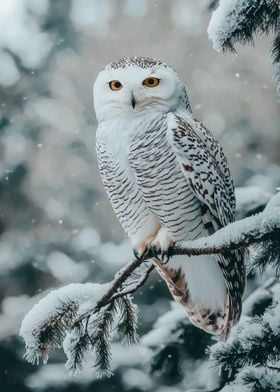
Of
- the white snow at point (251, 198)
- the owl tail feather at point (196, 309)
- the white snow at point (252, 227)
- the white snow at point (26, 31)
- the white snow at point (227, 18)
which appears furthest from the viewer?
the white snow at point (26, 31)

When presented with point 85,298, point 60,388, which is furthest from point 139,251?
point 60,388

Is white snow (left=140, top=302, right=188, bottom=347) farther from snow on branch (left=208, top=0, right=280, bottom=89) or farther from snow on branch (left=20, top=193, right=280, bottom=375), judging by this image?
snow on branch (left=208, top=0, right=280, bottom=89)

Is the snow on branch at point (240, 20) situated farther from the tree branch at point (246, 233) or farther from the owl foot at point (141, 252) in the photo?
the owl foot at point (141, 252)

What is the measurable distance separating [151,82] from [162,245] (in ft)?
1.03

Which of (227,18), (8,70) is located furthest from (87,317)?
(8,70)

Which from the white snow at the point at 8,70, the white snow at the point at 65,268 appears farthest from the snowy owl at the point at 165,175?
the white snow at the point at 8,70

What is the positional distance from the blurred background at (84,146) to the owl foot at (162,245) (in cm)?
59

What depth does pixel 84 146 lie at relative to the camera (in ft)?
6.03

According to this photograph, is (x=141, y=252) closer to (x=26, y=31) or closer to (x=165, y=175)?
(x=165, y=175)

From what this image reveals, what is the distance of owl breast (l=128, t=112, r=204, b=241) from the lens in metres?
1.14

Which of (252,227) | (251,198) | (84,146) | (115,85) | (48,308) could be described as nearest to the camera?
(252,227)

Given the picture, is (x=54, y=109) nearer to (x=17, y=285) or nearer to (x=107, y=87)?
(x=17, y=285)

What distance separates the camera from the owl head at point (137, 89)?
3.99 feet

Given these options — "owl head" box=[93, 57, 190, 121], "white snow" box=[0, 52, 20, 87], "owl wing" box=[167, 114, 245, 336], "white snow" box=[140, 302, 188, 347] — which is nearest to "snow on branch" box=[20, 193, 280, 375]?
"owl wing" box=[167, 114, 245, 336]
